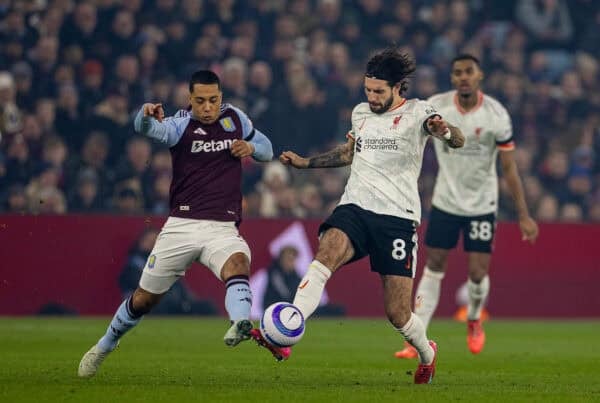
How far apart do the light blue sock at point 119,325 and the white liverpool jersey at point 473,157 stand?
14.6 ft

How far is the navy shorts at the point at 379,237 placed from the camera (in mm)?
9086

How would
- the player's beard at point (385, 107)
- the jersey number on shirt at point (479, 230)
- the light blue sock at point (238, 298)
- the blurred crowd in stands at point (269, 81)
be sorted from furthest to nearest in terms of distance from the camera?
1. the blurred crowd in stands at point (269, 81)
2. the jersey number on shirt at point (479, 230)
3. the player's beard at point (385, 107)
4. the light blue sock at point (238, 298)

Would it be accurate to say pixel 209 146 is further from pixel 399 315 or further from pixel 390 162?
pixel 399 315

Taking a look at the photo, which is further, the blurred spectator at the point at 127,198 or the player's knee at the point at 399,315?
the blurred spectator at the point at 127,198

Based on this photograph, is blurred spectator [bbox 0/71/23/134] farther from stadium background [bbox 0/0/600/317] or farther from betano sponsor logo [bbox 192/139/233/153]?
betano sponsor logo [bbox 192/139/233/153]

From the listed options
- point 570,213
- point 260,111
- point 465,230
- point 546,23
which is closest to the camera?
point 465,230

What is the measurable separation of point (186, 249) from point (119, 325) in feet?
2.48

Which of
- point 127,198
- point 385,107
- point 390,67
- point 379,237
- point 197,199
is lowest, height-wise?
point 127,198

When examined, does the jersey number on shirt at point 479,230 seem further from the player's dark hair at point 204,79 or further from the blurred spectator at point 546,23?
the blurred spectator at point 546,23

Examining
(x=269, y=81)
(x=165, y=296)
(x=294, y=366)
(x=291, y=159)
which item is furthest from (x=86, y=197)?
(x=291, y=159)

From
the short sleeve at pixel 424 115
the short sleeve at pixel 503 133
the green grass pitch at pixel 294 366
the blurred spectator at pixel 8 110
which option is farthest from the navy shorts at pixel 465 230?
the blurred spectator at pixel 8 110

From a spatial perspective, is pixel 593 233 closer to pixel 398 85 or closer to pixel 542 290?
pixel 542 290

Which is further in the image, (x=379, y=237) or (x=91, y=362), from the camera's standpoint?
(x=91, y=362)

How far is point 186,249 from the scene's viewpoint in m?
9.15
